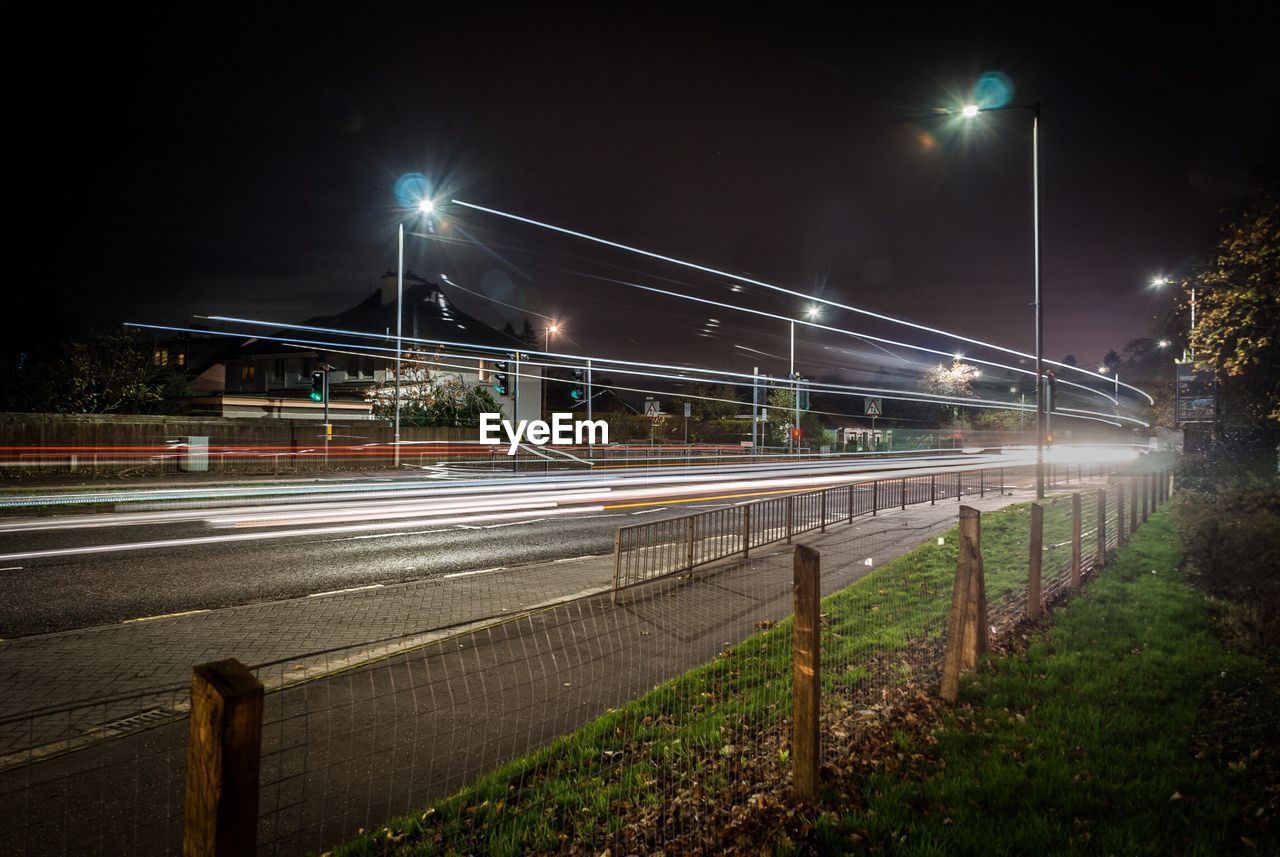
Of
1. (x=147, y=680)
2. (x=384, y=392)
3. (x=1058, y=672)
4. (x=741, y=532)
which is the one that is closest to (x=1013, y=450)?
(x=384, y=392)

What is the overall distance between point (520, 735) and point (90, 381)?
1358 inches

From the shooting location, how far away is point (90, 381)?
29750 mm

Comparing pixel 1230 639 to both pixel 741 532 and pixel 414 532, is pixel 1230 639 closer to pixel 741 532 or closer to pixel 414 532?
pixel 741 532

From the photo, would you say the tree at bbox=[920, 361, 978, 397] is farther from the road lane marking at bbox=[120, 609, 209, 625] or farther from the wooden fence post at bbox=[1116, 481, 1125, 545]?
the road lane marking at bbox=[120, 609, 209, 625]

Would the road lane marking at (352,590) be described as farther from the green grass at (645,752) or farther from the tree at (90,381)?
the tree at (90,381)

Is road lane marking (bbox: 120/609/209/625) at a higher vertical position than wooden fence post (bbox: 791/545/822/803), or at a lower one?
lower

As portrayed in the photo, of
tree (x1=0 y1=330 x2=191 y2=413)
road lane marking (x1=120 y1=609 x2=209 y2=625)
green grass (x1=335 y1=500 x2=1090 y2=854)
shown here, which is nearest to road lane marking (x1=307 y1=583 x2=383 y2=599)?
road lane marking (x1=120 y1=609 x2=209 y2=625)

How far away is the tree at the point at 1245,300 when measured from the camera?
417 inches

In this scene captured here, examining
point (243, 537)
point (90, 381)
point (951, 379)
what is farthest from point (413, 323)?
point (951, 379)

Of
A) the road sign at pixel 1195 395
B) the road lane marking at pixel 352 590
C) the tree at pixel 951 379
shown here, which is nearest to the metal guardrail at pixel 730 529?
the road lane marking at pixel 352 590

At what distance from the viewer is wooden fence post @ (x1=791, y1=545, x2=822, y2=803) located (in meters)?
3.48

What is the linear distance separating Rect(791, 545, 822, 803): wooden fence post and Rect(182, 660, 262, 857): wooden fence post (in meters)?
2.43

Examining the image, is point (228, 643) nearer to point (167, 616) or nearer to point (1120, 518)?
point (167, 616)

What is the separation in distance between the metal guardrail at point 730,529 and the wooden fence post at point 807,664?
4.39m
